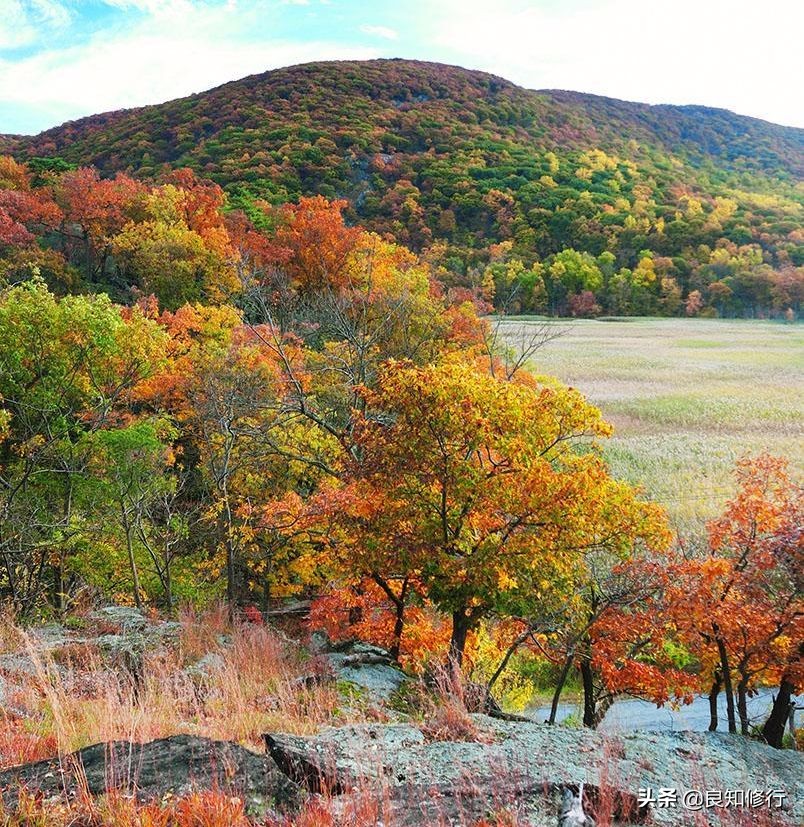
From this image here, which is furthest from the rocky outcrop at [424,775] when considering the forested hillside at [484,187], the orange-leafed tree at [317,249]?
the forested hillside at [484,187]

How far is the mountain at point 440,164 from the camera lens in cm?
10506

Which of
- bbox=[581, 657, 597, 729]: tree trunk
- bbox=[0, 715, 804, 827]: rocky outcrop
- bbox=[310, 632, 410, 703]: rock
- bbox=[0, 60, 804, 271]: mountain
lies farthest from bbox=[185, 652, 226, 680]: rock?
bbox=[0, 60, 804, 271]: mountain

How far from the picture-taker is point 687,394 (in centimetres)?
5328

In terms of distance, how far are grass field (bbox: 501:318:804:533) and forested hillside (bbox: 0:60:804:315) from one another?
13.6 metres

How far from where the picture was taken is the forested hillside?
99.2 meters

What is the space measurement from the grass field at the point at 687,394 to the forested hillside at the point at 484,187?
13.6 meters

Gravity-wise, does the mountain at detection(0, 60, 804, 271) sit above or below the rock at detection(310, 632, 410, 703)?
above

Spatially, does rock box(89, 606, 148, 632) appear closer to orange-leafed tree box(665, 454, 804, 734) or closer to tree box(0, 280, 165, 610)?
tree box(0, 280, 165, 610)

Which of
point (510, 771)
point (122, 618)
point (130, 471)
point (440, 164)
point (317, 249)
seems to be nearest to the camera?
point (510, 771)

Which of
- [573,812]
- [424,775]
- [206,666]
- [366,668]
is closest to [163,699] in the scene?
[206,666]

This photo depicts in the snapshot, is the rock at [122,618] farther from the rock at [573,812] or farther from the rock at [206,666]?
the rock at [573,812]

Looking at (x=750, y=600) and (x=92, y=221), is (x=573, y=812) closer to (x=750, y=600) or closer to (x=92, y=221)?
(x=750, y=600)

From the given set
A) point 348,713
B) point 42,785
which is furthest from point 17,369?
point 42,785

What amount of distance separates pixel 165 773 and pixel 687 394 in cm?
5475
